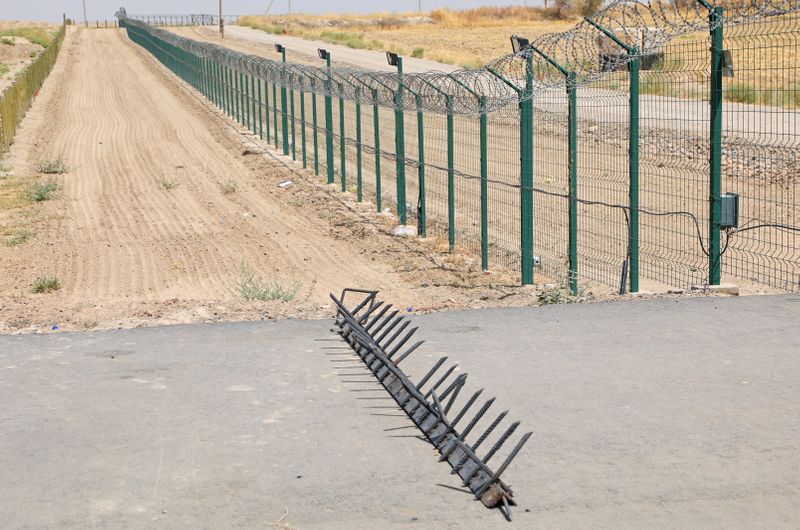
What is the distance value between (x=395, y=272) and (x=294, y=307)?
158 inches

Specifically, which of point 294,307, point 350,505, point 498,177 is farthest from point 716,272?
point 498,177

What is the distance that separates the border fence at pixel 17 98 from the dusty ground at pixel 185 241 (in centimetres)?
59

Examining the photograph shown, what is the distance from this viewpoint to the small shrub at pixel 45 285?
14516mm

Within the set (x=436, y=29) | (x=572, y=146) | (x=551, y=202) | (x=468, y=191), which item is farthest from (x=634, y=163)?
(x=436, y=29)

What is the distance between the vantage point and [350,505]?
5973mm

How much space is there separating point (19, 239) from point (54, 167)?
28.6 ft

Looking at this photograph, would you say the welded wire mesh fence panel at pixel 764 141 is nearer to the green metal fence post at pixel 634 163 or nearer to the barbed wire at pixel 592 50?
the barbed wire at pixel 592 50

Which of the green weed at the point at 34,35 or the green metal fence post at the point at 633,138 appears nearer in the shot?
the green metal fence post at the point at 633,138

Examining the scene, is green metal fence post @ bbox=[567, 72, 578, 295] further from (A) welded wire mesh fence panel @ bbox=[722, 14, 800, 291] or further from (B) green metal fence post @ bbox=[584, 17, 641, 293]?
(A) welded wire mesh fence panel @ bbox=[722, 14, 800, 291]

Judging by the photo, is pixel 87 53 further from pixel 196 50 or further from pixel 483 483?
pixel 483 483

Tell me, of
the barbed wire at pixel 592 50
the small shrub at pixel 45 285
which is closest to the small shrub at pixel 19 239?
the small shrub at pixel 45 285

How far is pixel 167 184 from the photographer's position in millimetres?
23875

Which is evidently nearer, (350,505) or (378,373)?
(350,505)

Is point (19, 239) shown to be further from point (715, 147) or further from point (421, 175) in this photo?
point (715, 147)
